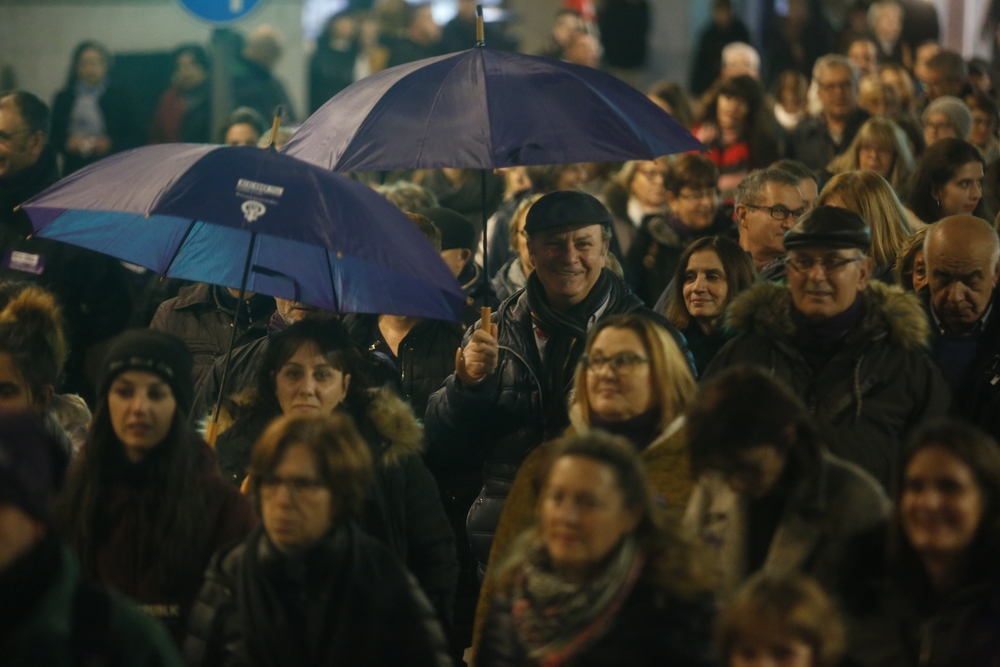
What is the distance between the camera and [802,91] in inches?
533

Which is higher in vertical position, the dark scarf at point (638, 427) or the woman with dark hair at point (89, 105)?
the woman with dark hair at point (89, 105)

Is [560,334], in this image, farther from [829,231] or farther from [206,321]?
[206,321]

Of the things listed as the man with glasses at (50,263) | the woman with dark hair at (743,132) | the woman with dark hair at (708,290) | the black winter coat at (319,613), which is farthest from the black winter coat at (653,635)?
the woman with dark hair at (743,132)

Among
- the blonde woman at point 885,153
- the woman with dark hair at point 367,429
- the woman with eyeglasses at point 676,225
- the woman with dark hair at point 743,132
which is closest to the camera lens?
the woman with dark hair at point 367,429

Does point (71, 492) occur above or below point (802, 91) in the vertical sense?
below

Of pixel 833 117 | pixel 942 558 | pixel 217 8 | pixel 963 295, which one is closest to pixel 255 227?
pixel 942 558

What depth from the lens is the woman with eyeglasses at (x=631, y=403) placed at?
17.5 feet

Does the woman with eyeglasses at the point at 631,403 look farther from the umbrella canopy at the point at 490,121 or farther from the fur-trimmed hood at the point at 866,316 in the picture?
the umbrella canopy at the point at 490,121

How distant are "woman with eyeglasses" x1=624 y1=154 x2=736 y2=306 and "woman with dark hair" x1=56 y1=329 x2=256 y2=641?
4.38m

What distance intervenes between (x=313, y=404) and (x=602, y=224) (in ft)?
4.88

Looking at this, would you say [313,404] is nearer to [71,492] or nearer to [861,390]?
[71,492]

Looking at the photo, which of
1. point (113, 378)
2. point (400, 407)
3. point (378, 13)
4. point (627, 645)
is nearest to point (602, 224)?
point (400, 407)

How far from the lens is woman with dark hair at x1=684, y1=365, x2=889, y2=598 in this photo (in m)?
4.59

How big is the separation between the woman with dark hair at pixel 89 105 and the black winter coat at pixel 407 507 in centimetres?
795
